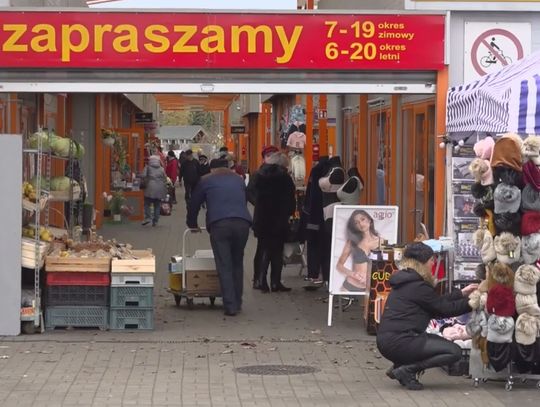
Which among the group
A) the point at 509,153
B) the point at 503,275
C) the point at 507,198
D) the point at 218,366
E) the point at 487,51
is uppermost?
the point at 487,51

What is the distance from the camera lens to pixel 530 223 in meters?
8.69

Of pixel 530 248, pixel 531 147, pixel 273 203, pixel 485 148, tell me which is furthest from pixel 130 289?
pixel 531 147

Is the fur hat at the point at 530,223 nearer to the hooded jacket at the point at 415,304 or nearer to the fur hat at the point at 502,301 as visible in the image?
the fur hat at the point at 502,301

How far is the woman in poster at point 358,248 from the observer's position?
40.3ft

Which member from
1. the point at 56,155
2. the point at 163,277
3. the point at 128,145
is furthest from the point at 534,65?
the point at 128,145

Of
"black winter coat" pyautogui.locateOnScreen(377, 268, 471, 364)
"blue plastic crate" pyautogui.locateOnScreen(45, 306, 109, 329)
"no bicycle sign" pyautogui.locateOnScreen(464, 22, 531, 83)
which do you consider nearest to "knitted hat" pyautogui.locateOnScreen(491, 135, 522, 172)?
"black winter coat" pyautogui.locateOnScreen(377, 268, 471, 364)

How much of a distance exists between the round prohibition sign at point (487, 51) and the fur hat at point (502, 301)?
3.70 m

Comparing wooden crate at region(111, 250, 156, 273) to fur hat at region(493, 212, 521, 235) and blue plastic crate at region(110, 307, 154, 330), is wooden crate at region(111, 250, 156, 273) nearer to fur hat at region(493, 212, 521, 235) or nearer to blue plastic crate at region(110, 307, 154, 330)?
blue plastic crate at region(110, 307, 154, 330)

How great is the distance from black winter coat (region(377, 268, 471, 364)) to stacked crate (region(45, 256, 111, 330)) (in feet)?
12.0

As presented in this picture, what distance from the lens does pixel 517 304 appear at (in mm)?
8742

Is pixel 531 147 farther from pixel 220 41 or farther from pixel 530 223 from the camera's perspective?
pixel 220 41

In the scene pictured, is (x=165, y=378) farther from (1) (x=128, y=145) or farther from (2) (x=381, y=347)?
(1) (x=128, y=145)

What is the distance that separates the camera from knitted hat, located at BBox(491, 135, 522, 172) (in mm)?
8695

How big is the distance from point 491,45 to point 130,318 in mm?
4572
